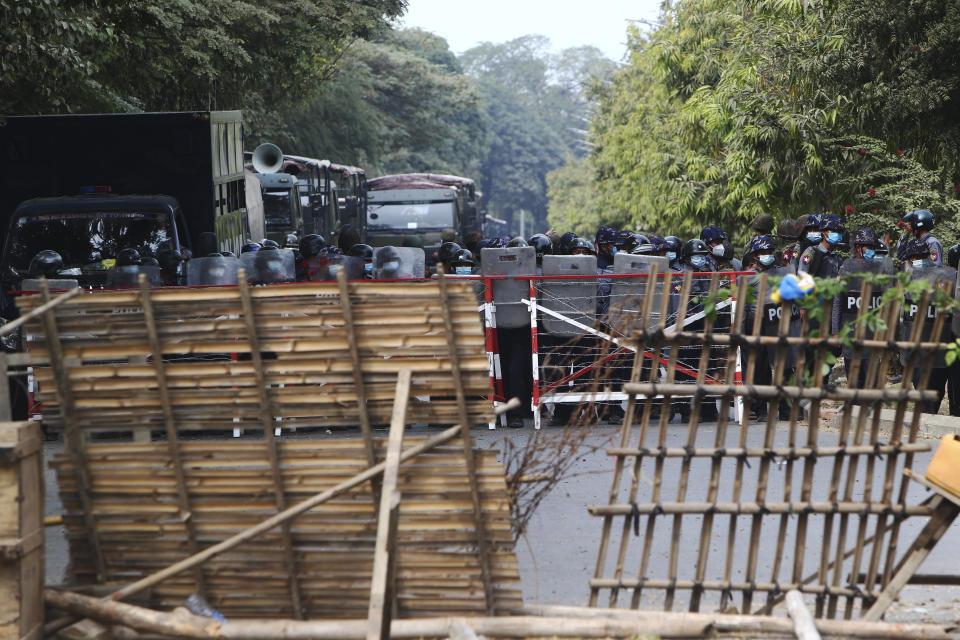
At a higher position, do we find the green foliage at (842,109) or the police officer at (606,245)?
the green foliage at (842,109)

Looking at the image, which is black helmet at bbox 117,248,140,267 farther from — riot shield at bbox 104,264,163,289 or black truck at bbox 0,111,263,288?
black truck at bbox 0,111,263,288

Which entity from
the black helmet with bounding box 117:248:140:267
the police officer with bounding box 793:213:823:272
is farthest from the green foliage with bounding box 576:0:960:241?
the black helmet with bounding box 117:248:140:267

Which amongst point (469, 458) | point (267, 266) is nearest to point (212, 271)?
point (267, 266)

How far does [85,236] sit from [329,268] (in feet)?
11.0

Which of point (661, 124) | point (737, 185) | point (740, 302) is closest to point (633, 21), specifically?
point (661, 124)

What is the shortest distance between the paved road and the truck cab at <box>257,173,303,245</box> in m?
18.0

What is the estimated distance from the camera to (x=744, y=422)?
225 inches

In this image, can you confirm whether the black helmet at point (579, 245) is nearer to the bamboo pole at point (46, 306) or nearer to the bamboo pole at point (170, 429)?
the bamboo pole at point (170, 429)

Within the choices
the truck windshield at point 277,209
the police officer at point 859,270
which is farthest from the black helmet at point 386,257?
the truck windshield at point 277,209

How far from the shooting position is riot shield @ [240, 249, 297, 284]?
12.2 m

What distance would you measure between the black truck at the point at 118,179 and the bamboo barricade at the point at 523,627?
9.12 m

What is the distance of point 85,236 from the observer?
14.0 meters

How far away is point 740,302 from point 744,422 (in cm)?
58

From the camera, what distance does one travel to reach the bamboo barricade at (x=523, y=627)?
5383mm
